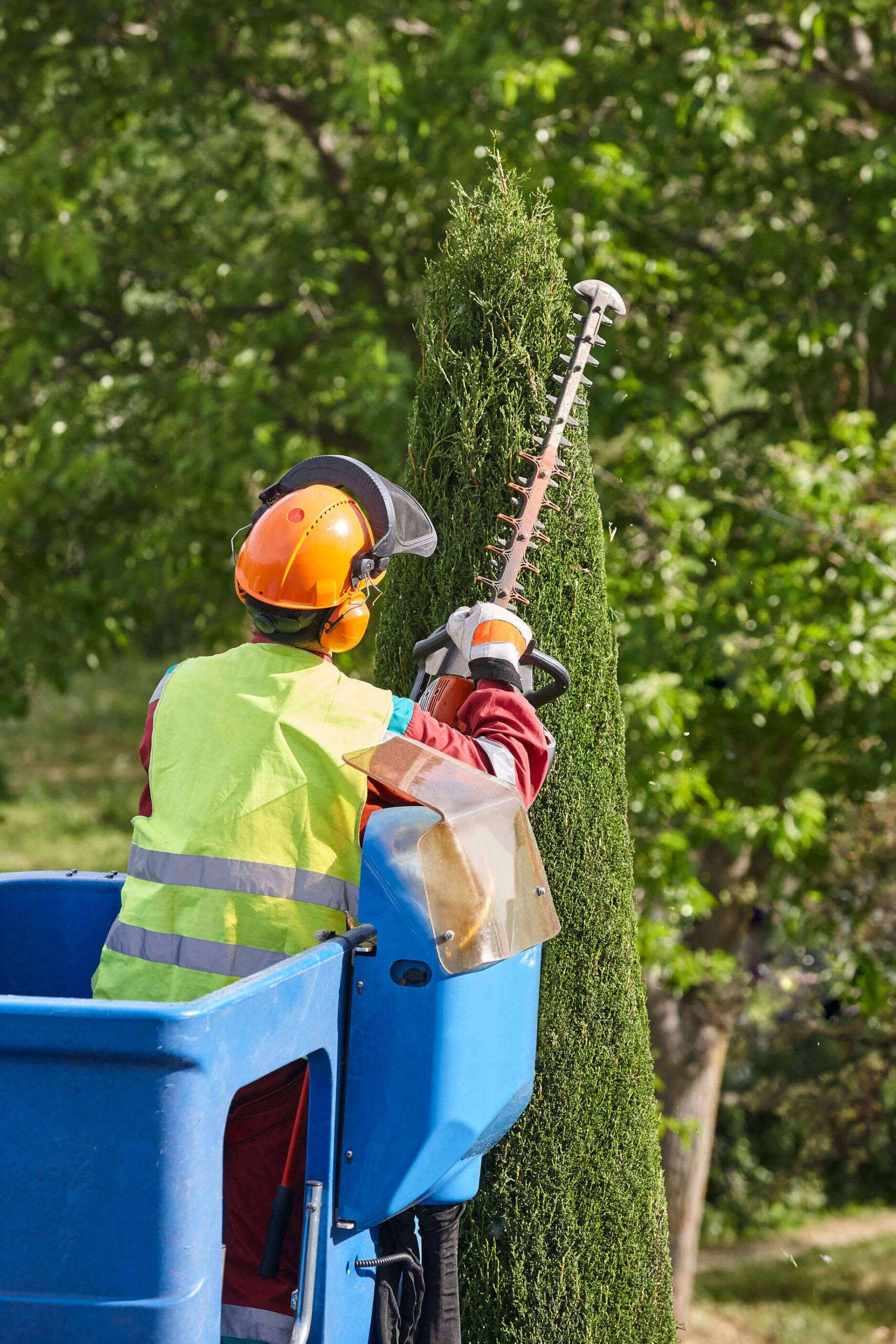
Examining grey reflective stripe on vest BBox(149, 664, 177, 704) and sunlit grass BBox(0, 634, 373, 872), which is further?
sunlit grass BBox(0, 634, 373, 872)

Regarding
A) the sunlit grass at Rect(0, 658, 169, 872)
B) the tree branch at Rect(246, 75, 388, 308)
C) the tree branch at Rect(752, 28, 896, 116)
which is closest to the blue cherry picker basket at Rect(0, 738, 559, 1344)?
the tree branch at Rect(246, 75, 388, 308)

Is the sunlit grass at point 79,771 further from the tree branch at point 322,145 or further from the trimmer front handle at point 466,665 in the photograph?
the trimmer front handle at point 466,665

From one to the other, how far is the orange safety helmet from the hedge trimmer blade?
56cm

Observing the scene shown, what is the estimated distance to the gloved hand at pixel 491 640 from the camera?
8.34 feet

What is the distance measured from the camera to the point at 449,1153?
2.24 meters

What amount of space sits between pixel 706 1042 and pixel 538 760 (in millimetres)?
5738

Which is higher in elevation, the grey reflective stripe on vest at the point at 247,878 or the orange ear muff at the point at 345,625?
the orange ear muff at the point at 345,625

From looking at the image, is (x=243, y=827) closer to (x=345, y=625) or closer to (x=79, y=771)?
(x=345, y=625)

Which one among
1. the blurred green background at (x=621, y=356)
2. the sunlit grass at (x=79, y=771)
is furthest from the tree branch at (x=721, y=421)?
the sunlit grass at (x=79, y=771)

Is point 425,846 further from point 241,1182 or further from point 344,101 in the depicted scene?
point 344,101

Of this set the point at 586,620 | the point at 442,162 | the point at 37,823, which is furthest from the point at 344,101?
the point at 37,823

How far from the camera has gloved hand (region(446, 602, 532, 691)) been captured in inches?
100

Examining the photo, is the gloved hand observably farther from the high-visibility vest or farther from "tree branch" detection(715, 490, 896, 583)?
"tree branch" detection(715, 490, 896, 583)

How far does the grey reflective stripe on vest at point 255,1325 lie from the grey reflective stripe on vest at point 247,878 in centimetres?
67
